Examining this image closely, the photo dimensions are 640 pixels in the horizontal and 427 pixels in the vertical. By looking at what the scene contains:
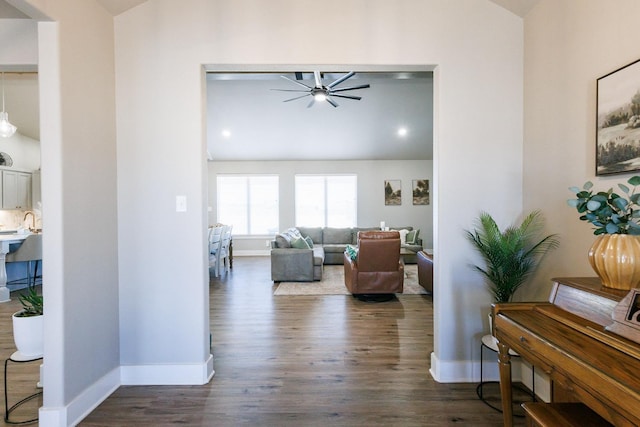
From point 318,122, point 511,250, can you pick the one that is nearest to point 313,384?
point 511,250

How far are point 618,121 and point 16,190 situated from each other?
26.7 feet

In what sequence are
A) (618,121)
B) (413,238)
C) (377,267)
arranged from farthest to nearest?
(413,238), (377,267), (618,121)

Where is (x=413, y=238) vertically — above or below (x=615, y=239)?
below

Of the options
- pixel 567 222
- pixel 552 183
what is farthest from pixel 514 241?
pixel 552 183

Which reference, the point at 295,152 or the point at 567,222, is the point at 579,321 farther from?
the point at 295,152

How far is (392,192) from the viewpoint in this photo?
8.58 meters

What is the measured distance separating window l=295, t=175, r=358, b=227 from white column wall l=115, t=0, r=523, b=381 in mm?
6326

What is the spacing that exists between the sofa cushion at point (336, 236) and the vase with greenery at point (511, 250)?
5.73 meters

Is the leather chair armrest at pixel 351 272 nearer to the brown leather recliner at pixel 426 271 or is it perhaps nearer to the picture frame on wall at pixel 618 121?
the brown leather recliner at pixel 426 271

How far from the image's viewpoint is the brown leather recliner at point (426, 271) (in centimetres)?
432

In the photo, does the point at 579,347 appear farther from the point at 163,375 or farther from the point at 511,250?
the point at 163,375

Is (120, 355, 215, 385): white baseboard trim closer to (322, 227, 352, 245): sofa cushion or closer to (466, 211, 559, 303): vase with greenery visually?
(466, 211, 559, 303): vase with greenery

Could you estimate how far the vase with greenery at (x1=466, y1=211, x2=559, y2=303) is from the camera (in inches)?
78.7

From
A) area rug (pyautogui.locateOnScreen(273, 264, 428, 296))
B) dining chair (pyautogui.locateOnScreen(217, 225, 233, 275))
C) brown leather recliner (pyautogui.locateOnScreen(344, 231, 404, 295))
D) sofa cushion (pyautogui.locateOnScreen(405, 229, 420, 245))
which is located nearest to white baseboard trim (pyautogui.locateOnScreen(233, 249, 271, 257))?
dining chair (pyautogui.locateOnScreen(217, 225, 233, 275))
